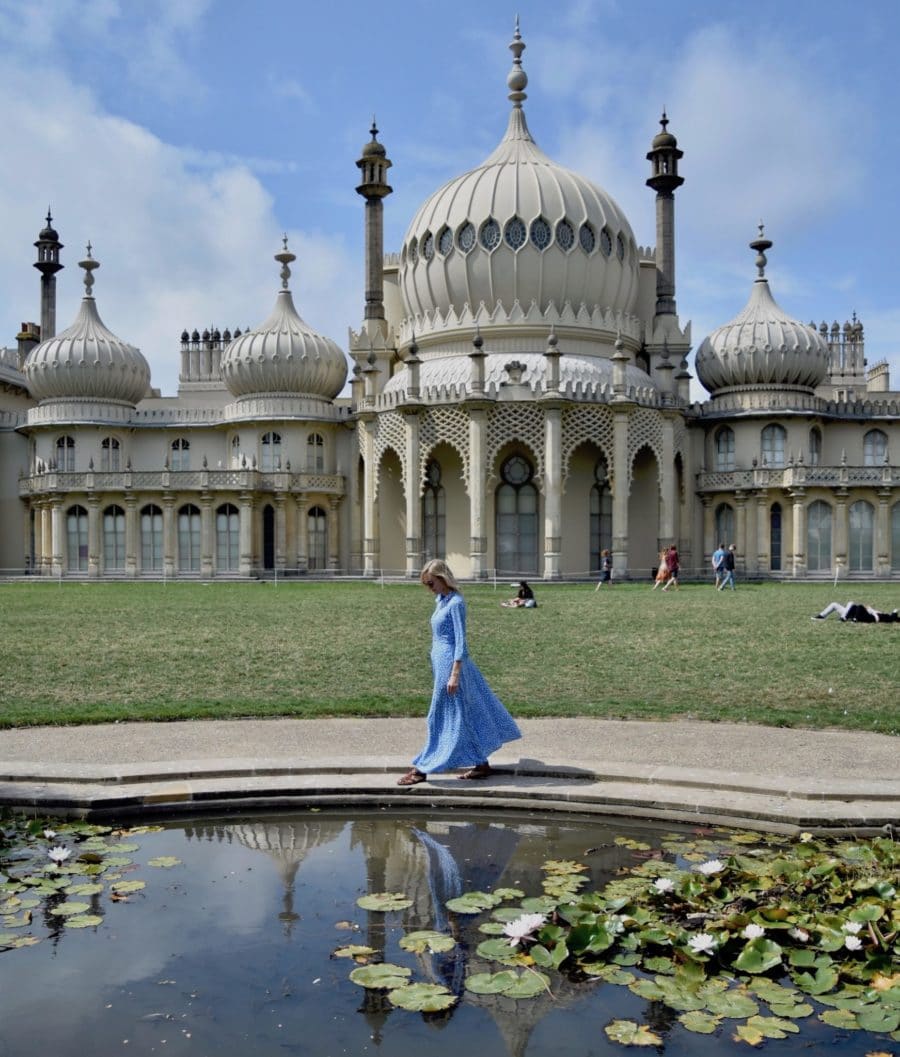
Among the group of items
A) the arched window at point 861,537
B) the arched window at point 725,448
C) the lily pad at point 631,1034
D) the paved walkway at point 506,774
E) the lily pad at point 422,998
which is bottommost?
the lily pad at point 631,1034

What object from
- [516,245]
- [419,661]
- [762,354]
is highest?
[516,245]

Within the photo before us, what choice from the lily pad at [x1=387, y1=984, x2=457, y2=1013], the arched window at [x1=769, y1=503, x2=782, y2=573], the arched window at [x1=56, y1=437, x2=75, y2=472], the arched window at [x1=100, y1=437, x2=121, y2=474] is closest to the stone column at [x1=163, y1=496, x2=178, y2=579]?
the arched window at [x1=100, y1=437, x2=121, y2=474]

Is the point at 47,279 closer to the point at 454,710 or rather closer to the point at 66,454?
the point at 66,454

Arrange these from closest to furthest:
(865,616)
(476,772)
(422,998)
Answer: (422,998) < (476,772) < (865,616)

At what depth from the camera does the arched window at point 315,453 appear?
4641 centimetres

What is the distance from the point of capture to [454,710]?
28.0 ft

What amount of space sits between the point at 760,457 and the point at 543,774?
127 ft

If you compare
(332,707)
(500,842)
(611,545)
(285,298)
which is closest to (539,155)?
(285,298)

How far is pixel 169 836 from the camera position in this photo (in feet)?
24.5

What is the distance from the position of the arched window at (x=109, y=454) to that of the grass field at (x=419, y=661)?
22557mm

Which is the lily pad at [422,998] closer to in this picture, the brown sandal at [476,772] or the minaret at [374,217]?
the brown sandal at [476,772]

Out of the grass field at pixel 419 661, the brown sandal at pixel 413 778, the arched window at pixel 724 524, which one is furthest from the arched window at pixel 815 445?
the brown sandal at pixel 413 778

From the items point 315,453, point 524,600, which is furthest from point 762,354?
point 524,600

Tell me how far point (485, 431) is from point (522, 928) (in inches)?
1350
